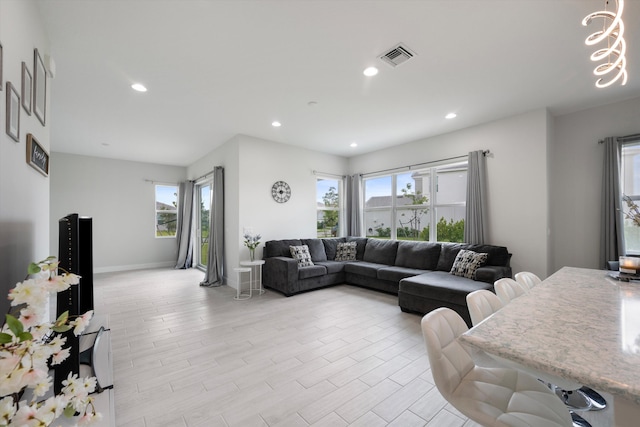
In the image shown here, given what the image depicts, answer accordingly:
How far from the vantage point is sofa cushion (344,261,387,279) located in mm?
4748

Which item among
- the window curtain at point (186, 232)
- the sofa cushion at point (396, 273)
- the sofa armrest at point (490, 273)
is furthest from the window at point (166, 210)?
the sofa armrest at point (490, 273)

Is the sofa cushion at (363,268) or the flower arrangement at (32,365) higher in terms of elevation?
the flower arrangement at (32,365)

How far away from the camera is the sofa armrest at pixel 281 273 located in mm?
4445

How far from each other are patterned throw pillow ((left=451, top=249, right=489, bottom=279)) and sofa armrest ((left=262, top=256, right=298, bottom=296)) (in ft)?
8.09

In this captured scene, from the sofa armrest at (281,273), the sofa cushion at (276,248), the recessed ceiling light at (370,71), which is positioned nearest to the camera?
the recessed ceiling light at (370,71)

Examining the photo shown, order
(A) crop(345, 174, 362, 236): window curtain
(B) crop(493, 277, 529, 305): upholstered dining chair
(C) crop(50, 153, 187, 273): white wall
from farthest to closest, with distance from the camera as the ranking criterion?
(A) crop(345, 174, 362, 236): window curtain → (C) crop(50, 153, 187, 273): white wall → (B) crop(493, 277, 529, 305): upholstered dining chair

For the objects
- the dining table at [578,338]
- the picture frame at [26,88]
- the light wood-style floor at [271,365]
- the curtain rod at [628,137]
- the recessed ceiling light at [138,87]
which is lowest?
the light wood-style floor at [271,365]

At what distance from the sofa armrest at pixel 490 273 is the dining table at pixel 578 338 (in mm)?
1876

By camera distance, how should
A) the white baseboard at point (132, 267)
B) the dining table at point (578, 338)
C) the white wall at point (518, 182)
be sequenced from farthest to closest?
the white baseboard at point (132, 267), the white wall at point (518, 182), the dining table at point (578, 338)

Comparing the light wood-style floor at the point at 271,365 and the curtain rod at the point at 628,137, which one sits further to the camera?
the curtain rod at the point at 628,137

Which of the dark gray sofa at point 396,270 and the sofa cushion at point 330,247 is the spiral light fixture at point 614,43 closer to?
the dark gray sofa at point 396,270

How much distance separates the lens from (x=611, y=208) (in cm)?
346

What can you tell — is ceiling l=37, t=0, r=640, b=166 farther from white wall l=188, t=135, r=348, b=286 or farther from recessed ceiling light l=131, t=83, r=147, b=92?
white wall l=188, t=135, r=348, b=286

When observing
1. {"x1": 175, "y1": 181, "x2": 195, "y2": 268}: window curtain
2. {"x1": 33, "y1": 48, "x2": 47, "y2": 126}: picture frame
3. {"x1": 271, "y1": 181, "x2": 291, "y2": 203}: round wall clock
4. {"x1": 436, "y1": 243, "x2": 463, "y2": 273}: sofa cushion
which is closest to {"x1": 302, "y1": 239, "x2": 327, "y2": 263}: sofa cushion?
{"x1": 271, "y1": 181, "x2": 291, "y2": 203}: round wall clock
